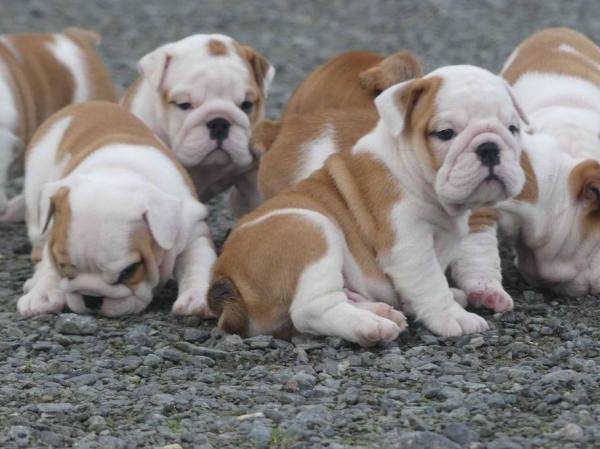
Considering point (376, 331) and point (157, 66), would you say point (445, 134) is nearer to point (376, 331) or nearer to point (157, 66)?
point (376, 331)

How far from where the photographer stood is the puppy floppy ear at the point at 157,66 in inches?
339

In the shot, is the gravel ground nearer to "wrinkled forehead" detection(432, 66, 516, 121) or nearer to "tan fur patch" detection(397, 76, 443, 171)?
"tan fur patch" detection(397, 76, 443, 171)

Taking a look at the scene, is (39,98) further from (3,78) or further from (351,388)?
(351,388)

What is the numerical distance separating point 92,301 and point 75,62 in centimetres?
360

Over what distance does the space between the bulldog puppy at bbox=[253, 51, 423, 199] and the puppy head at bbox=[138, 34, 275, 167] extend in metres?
0.29

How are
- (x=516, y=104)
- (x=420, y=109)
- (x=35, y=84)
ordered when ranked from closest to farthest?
1. (x=420, y=109)
2. (x=516, y=104)
3. (x=35, y=84)

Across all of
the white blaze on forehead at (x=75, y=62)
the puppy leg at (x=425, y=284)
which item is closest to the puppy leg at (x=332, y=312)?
the puppy leg at (x=425, y=284)

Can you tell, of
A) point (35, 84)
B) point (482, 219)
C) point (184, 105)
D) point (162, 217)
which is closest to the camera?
point (162, 217)

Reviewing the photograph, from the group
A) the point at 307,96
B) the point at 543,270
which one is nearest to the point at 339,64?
the point at 307,96

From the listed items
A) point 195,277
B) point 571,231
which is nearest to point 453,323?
point 571,231

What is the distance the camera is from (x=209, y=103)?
848 cm

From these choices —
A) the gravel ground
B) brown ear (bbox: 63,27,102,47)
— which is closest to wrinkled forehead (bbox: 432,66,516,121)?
the gravel ground

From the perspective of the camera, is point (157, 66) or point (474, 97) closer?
point (474, 97)

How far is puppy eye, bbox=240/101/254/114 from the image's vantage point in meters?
8.65
